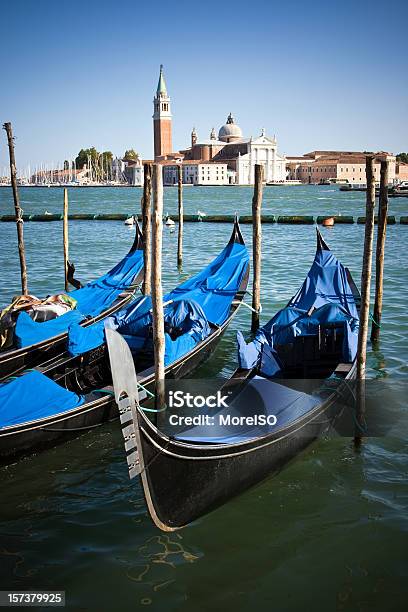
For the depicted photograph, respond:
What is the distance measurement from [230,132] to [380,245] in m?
69.0

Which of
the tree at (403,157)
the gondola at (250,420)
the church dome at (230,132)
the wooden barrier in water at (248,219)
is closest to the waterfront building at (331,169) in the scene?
the church dome at (230,132)

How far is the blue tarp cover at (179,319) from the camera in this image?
4477mm

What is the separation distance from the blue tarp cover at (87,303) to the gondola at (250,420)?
1564 millimetres

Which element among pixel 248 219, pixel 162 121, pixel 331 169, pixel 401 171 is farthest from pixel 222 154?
pixel 248 219

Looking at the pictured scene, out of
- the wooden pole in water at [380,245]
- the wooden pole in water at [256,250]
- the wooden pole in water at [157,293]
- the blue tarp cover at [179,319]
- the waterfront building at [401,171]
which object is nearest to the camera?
the wooden pole in water at [157,293]

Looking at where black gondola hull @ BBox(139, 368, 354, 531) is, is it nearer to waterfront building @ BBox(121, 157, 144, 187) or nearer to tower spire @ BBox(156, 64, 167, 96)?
waterfront building @ BBox(121, 157, 144, 187)

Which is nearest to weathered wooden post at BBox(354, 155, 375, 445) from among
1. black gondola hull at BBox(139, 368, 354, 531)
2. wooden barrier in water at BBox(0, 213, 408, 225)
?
black gondola hull at BBox(139, 368, 354, 531)

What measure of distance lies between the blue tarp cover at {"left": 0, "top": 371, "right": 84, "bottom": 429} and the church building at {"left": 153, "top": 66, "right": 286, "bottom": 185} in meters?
61.3

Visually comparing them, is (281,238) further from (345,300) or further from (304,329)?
(304,329)

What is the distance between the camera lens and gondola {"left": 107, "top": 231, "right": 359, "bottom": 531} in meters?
2.48

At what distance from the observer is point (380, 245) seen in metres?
5.55

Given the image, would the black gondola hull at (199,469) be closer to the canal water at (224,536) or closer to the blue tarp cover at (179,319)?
the canal water at (224,536)

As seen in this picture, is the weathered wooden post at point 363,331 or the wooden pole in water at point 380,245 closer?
the weathered wooden post at point 363,331

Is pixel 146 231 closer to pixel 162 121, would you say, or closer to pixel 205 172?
pixel 205 172
